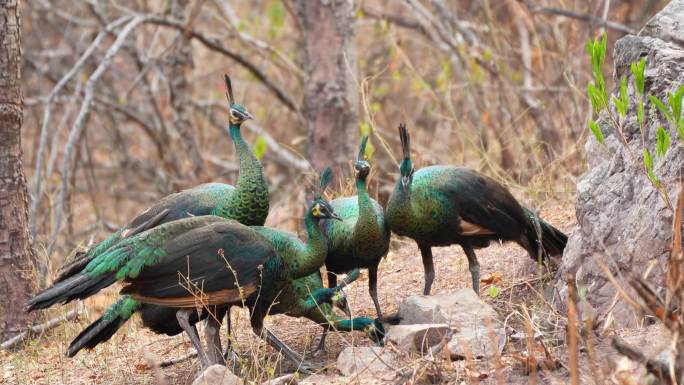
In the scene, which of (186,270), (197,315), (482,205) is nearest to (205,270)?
(186,270)

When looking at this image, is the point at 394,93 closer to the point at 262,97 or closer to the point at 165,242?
the point at 262,97

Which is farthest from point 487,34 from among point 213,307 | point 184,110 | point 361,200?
point 213,307

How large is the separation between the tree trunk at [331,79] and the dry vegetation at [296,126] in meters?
0.11

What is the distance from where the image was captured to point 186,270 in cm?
462

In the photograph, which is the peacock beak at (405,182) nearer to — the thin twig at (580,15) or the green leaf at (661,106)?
the green leaf at (661,106)

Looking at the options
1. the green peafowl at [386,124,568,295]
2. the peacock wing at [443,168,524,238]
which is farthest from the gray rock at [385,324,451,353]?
the peacock wing at [443,168,524,238]

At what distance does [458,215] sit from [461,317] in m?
0.86

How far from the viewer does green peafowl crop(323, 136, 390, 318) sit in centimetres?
520

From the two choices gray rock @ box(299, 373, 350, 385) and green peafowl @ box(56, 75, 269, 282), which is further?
green peafowl @ box(56, 75, 269, 282)

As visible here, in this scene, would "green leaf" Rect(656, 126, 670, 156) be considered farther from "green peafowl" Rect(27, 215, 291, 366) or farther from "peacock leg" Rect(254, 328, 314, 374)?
"peacock leg" Rect(254, 328, 314, 374)

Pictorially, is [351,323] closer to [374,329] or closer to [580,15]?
[374,329]

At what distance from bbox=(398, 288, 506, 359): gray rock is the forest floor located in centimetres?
10

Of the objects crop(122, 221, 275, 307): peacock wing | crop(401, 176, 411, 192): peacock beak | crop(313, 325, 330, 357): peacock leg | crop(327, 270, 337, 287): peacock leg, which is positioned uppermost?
crop(401, 176, 411, 192): peacock beak

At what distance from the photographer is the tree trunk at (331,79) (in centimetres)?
816
